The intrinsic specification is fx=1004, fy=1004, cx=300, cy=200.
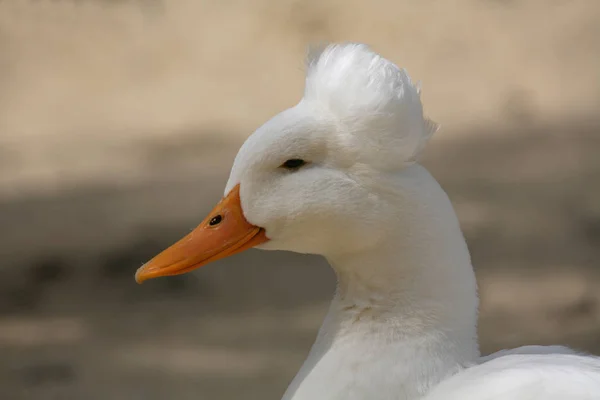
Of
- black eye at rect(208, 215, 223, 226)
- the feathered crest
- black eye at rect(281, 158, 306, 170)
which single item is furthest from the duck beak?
the feathered crest

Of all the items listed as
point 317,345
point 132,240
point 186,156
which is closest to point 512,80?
point 186,156

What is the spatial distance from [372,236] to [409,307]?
16cm

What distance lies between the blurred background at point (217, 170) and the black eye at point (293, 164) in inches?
71.2

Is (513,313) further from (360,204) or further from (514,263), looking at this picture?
(360,204)

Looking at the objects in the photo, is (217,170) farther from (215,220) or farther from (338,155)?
(338,155)

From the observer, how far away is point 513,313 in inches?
150

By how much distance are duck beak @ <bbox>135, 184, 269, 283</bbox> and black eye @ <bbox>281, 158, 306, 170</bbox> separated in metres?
0.11

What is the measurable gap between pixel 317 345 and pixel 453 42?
3748 mm

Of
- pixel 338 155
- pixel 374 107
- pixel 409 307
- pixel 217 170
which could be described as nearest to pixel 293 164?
pixel 338 155

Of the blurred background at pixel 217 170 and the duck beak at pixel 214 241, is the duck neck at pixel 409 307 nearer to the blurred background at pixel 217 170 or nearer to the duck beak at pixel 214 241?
the duck beak at pixel 214 241

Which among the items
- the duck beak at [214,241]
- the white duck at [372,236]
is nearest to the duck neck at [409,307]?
the white duck at [372,236]

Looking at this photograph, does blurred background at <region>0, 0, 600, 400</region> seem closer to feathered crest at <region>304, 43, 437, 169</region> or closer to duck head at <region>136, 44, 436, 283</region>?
duck head at <region>136, 44, 436, 283</region>

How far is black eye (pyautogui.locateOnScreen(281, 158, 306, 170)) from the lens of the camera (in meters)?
1.83

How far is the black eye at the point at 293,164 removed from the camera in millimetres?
1834
